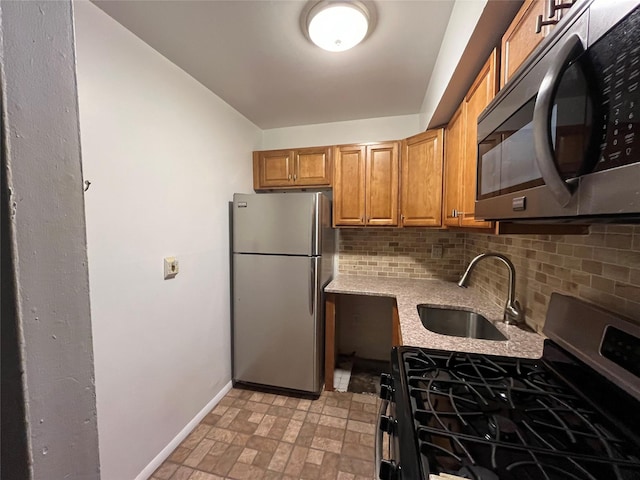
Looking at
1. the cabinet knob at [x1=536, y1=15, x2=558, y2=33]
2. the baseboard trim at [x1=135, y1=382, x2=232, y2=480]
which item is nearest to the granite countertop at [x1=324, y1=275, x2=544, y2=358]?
the cabinet knob at [x1=536, y1=15, x2=558, y2=33]

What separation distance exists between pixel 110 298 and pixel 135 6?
1.36 metres

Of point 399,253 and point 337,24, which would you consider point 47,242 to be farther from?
point 399,253

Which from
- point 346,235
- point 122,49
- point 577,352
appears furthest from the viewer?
point 346,235

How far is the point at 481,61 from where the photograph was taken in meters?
1.17

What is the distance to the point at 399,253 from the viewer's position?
8.39ft

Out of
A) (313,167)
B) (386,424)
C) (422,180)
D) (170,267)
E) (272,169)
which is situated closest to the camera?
(386,424)

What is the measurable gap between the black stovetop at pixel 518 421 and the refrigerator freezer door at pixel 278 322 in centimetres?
124

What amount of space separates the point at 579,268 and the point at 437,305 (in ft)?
2.78

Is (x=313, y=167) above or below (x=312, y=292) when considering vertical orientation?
above

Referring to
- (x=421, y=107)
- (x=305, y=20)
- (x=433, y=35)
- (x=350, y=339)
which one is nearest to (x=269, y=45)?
(x=305, y=20)

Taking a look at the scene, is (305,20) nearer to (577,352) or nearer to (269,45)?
(269,45)

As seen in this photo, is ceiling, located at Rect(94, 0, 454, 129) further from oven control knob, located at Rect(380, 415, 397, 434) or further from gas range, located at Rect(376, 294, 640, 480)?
oven control knob, located at Rect(380, 415, 397, 434)

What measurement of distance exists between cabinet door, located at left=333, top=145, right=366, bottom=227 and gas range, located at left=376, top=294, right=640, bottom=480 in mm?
1559

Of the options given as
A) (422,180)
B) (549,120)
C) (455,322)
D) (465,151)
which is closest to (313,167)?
(422,180)
